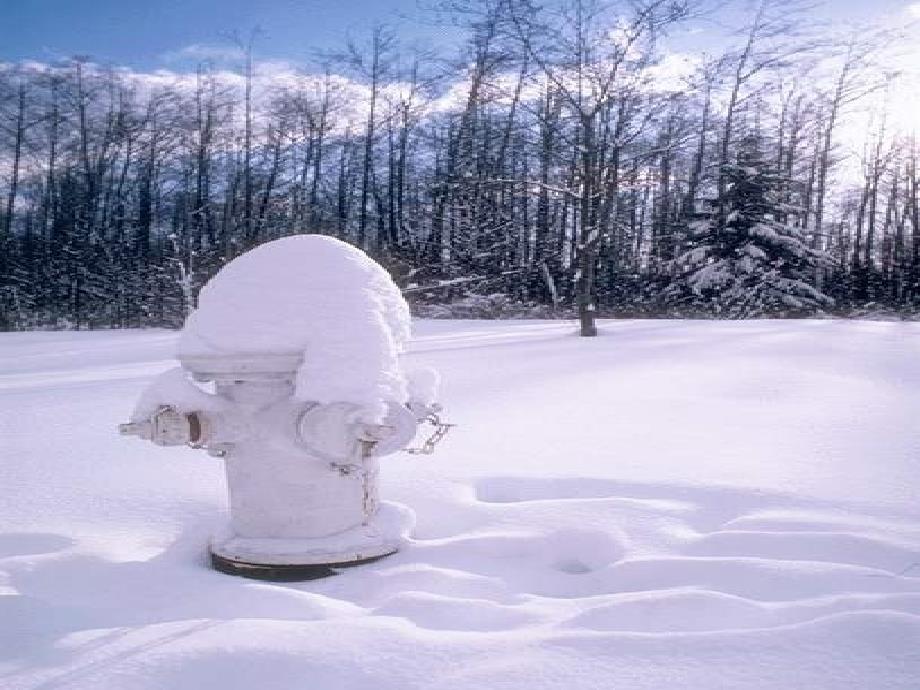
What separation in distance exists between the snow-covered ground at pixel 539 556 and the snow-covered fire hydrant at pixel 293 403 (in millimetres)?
157

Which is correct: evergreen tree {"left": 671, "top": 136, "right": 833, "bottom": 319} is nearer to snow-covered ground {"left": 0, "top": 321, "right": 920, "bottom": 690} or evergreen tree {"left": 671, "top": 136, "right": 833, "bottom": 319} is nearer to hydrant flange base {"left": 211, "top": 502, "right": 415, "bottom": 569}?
snow-covered ground {"left": 0, "top": 321, "right": 920, "bottom": 690}

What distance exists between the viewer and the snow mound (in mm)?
2080

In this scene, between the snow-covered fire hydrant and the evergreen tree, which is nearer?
the snow-covered fire hydrant

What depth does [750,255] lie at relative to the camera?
16.7 m

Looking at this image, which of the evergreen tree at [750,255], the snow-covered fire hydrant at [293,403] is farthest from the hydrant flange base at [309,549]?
the evergreen tree at [750,255]

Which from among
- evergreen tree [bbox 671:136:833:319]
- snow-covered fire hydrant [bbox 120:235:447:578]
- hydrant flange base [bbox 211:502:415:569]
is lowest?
hydrant flange base [bbox 211:502:415:569]

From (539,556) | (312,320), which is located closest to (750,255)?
(539,556)

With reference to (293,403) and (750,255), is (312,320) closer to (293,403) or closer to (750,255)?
(293,403)

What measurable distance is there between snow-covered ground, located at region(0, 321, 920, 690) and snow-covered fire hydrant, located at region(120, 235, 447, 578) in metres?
0.16

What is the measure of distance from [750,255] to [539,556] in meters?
16.1

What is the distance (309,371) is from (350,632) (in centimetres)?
78

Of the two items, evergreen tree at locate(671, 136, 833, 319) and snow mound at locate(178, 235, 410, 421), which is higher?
evergreen tree at locate(671, 136, 833, 319)

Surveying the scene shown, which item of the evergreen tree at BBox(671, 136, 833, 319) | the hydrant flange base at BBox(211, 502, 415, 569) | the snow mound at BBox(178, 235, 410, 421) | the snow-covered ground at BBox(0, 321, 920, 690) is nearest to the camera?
the snow-covered ground at BBox(0, 321, 920, 690)

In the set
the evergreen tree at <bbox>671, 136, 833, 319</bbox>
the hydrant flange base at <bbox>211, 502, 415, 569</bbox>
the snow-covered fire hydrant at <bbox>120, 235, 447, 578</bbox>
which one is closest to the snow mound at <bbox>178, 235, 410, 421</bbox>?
the snow-covered fire hydrant at <bbox>120, 235, 447, 578</bbox>
